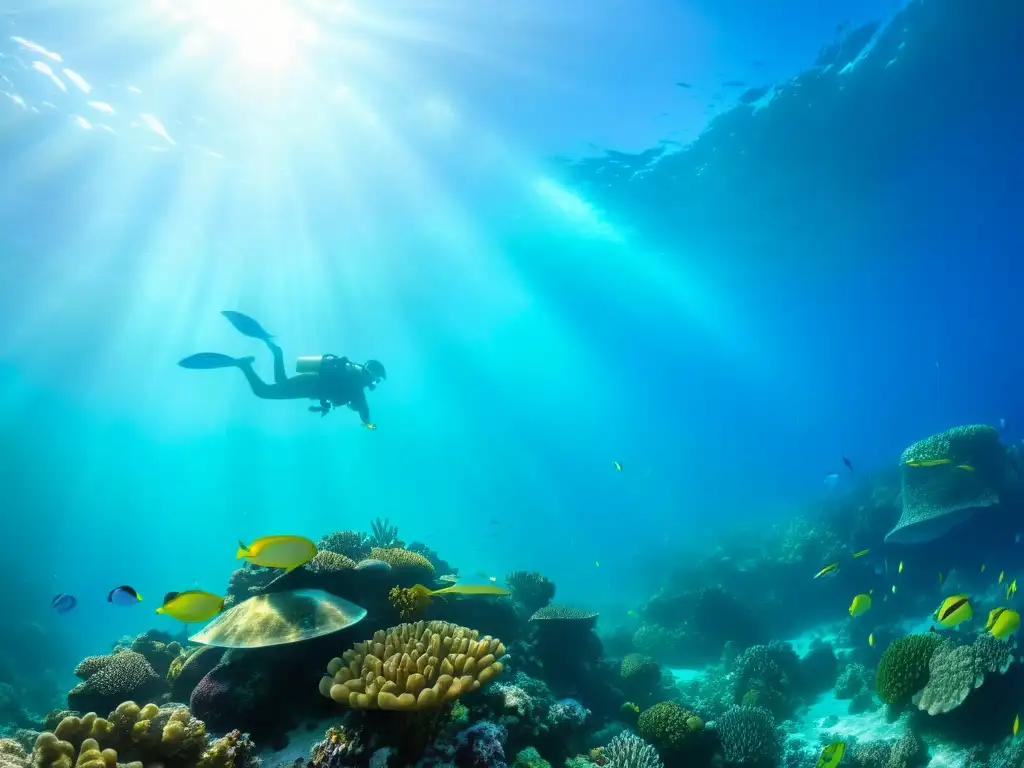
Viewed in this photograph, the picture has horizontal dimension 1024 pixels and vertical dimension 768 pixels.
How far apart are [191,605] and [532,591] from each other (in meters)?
7.15

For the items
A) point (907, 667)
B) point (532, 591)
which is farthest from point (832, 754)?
point (532, 591)

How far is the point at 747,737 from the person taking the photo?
276 inches

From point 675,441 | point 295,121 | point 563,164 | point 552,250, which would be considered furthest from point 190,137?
point 675,441

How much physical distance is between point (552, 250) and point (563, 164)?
431 inches

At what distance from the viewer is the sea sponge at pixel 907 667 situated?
7.05 m

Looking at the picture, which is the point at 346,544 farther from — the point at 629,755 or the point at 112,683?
the point at 629,755

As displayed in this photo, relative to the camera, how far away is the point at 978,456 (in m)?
11.9

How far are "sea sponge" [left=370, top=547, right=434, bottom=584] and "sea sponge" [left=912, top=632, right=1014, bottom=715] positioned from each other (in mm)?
6961

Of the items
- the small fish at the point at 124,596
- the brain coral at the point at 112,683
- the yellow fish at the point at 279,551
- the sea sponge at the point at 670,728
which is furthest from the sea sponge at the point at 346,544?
the sea sponge at the point at 670,728

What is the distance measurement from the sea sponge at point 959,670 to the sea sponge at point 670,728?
3.04 metres

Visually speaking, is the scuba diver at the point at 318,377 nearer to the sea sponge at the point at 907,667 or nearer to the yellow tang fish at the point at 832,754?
the yellow tang fish at the point at 832,754

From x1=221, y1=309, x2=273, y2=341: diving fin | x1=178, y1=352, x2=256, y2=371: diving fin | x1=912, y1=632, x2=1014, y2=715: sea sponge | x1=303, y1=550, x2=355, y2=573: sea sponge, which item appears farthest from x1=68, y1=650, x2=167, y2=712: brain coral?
x1=912, y1=632, x2=1014, y2=715: sea sponge

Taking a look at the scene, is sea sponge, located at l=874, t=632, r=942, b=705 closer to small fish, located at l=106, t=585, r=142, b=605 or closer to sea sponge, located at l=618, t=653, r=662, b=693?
sea sponge, located at l=618, t=653, r=662, b=693

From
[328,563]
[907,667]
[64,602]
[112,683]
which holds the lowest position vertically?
[112,683]
